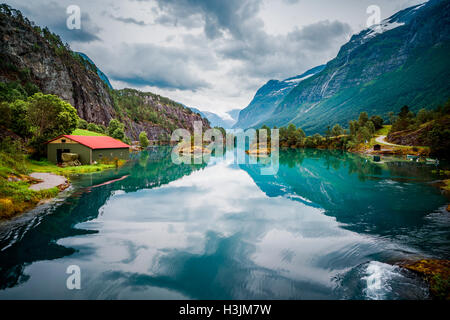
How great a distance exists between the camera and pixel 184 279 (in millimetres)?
8852

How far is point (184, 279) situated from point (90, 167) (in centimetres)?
3273

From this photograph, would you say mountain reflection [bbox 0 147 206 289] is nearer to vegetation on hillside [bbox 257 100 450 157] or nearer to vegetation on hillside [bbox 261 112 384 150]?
vegetation on hillside [bbox 257 100 450 157]

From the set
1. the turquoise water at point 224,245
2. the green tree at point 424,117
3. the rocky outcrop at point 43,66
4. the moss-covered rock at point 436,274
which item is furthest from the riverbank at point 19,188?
the green tree at point 424,117

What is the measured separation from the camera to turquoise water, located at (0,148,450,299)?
8180mm

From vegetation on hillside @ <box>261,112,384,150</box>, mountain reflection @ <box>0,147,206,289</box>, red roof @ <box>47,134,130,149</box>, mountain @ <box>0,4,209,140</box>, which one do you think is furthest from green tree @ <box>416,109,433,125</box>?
mountain @ <box>0,4,209,140</box>

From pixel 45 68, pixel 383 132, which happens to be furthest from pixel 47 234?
pixel 383 132

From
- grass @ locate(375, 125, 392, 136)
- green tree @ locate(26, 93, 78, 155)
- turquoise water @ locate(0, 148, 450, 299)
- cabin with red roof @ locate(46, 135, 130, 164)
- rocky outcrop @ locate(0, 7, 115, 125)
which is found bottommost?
turquoise water @ locate(0, 148, 450, 299)

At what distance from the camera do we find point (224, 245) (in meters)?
12.0

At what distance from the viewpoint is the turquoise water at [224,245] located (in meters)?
8.18

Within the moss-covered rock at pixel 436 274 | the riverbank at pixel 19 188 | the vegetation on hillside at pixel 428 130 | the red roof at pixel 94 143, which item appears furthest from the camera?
the vegetation on hillside at pixel 428 130

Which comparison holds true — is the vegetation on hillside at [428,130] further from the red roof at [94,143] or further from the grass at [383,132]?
the red roof at [94,143]

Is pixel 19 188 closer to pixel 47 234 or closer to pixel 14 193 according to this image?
pixel 14 193
